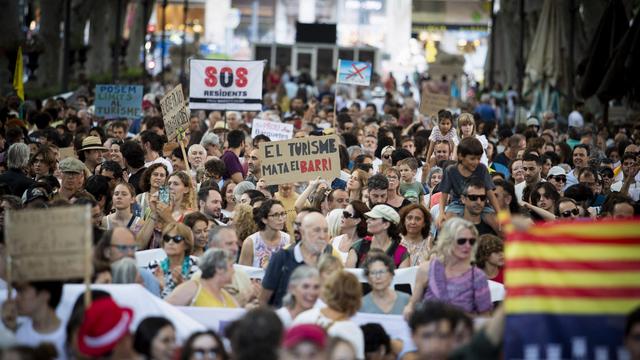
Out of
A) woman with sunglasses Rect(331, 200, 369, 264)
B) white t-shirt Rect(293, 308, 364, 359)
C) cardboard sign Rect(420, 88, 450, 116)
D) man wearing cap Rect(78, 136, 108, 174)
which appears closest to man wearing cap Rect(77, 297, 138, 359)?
white t-shirt Rect(293, 308, 364, 359)

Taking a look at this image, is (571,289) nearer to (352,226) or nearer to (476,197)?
(476,197)

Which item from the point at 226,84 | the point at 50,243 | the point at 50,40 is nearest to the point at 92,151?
the point at 226,84

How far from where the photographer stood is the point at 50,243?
8922 millimetres

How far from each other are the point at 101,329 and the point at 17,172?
300 inches

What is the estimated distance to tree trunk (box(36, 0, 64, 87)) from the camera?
4081 cm

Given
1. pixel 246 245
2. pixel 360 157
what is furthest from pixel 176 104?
pixel 246 245

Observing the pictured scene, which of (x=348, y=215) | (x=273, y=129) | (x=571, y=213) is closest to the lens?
(x=348, y=215)

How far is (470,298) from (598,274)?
2.06m

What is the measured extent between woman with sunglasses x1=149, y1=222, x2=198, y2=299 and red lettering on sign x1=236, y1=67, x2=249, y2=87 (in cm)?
1094

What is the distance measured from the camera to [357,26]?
130m

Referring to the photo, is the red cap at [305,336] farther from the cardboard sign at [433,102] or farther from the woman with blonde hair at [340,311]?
the cardboard sign at [433,102]

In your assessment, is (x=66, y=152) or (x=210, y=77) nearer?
(x=66, y=152)

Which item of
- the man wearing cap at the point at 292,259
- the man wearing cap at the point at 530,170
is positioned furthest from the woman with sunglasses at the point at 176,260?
the man wearing cap at the point at 530,170

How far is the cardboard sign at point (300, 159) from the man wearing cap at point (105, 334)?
5.92 metres
